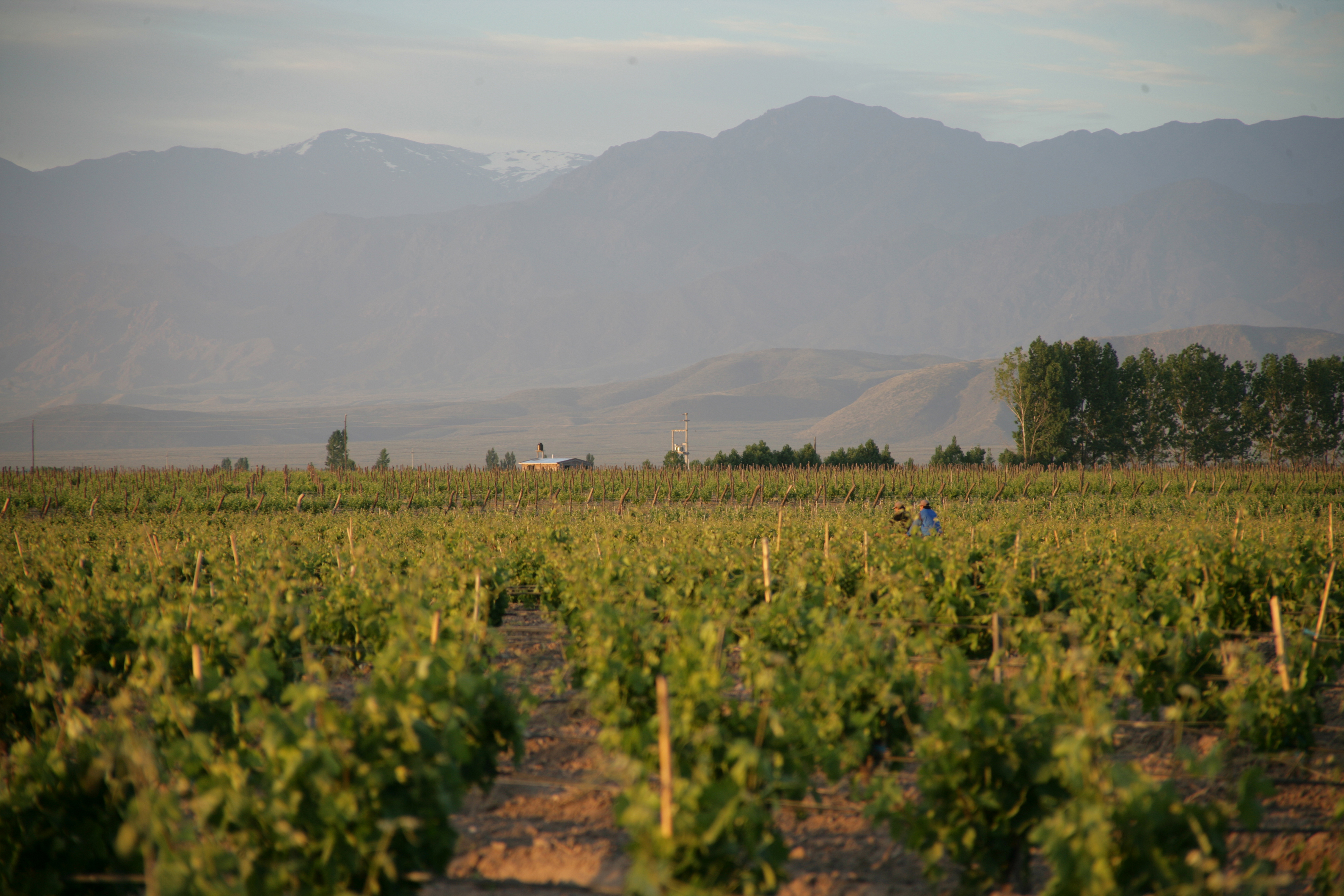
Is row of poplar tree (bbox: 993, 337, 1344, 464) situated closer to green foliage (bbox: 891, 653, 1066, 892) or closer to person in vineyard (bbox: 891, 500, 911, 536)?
person in vineyard (bbox: 891, 500, 911, 536)

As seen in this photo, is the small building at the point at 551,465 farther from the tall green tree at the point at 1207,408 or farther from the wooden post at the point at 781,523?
the tall green tree at the point at 1207,408

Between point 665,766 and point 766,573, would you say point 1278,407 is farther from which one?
point 665,766

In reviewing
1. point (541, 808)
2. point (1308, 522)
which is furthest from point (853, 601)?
point (1308, 522)

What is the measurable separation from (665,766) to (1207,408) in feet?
207

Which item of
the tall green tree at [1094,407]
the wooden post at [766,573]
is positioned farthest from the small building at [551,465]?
the tall green tree at [1094,407]

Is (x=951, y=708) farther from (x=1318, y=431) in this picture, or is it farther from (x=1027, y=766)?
(x=1318, y=431)

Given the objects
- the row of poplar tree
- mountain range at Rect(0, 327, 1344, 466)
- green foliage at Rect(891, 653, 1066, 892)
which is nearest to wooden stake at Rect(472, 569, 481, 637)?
green foliage at Rect(891, 653, 1066, 892)

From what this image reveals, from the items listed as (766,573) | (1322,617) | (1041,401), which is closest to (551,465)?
(1041,401)

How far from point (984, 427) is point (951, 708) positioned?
159811 mm

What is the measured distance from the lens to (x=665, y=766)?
4277mm

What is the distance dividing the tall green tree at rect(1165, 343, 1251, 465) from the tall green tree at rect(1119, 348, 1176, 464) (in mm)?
452

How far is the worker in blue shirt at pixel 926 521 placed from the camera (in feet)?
48.8

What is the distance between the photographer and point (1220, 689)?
817 centimetres

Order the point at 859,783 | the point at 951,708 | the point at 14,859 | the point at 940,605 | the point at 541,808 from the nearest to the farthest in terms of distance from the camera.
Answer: the point at 14,859
the point at 951,708
the point at 859,783
the point at 541,808
the point at 940,605
